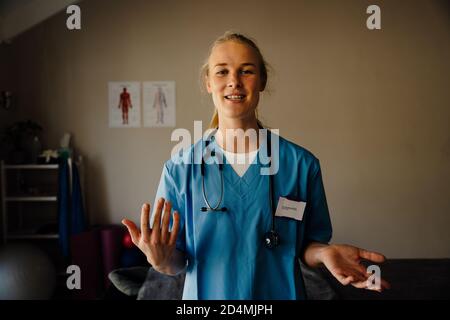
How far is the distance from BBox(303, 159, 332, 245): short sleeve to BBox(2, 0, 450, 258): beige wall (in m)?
0.44

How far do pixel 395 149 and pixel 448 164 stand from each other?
0.19 meters

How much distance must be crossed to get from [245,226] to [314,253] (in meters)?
0.15

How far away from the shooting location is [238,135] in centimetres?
71

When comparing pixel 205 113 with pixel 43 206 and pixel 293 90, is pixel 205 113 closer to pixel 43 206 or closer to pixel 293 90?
pixel 293 90

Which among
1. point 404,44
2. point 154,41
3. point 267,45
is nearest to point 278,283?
point 267,45

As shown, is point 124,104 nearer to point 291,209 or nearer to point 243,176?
point 243,176

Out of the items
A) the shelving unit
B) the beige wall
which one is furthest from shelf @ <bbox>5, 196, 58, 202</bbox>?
the beige wall

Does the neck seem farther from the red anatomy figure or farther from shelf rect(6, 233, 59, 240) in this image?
shelf rect(6, 233, 59, 240)

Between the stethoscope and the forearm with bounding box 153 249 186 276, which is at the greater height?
the stethoscope

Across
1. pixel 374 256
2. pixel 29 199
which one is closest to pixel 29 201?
pixel 29 199

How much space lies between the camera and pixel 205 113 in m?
1.07

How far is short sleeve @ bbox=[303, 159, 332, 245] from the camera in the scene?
72 centimetres

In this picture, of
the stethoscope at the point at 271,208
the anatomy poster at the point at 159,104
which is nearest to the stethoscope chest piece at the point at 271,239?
the stethoscope at the point at 271,208

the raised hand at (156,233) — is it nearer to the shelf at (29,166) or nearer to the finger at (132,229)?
the finger at (132,229)
